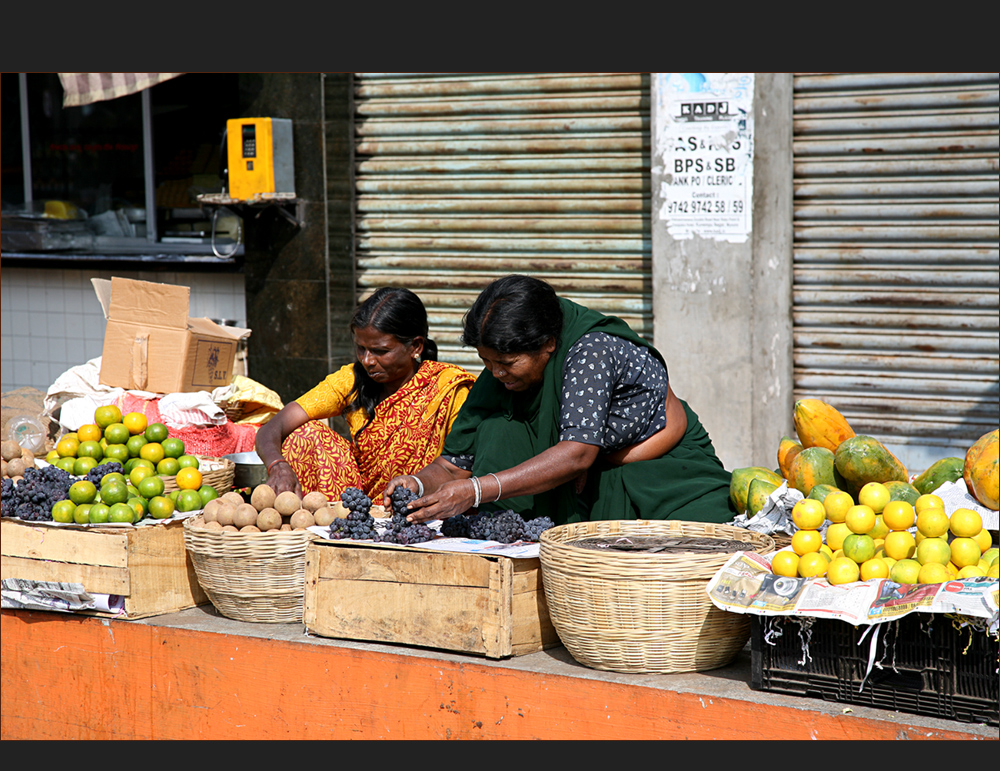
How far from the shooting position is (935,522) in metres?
2.69

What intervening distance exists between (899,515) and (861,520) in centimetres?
10

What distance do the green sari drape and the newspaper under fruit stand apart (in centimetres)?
58

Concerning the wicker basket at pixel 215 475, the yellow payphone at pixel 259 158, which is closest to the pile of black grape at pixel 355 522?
the wicker basket at pixel 215 475

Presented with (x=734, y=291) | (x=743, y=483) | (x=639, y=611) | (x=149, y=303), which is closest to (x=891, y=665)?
(x=639, y=611)

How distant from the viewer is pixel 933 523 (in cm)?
269

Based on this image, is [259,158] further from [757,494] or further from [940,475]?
[940,475]

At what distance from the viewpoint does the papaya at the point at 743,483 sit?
3.51 meters

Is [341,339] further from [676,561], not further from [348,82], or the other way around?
[676,561]

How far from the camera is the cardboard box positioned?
16.8 feet

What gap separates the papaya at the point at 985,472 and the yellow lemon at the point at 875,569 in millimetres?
545

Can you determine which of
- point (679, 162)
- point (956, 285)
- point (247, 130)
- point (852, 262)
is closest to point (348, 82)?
point (247, 130)

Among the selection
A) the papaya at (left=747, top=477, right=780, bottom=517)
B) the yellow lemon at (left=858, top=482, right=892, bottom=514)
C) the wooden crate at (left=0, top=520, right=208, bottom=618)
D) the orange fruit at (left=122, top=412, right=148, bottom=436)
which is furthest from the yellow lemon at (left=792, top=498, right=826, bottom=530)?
the orange fruit at (left=122, top=412, right=148, bottom=436)

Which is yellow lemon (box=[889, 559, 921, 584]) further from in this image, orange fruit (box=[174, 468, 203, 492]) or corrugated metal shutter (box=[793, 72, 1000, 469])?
corrugated metal shutter (box=[793, 72, 1000, 469])

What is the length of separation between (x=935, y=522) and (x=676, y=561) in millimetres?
666
